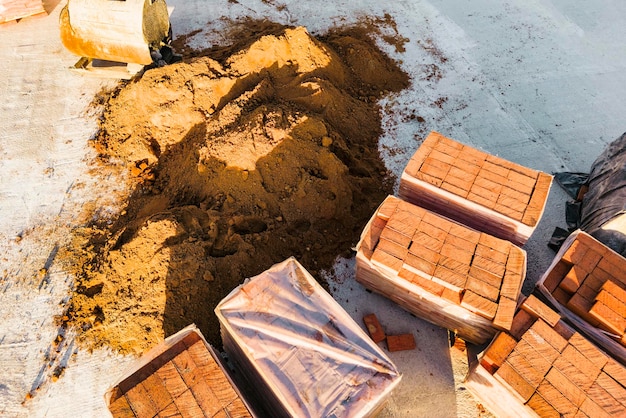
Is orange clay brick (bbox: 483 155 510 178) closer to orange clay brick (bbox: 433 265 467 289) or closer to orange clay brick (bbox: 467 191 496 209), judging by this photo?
orange clay brick (bbox: 467 191 496 209)

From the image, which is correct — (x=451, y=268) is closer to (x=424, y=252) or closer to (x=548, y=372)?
(x=424, y=252)

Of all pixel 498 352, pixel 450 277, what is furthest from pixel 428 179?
pixel 498 352

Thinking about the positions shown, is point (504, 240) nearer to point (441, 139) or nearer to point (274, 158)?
point (441, 139)

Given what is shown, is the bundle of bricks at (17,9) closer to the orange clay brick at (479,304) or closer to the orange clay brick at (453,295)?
the orange clay brick at (453,295)

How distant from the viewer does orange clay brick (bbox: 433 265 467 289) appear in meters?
4.32

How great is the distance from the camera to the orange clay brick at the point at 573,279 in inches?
178

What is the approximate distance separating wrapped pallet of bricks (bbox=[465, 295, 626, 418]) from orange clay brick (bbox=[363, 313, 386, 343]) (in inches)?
46.2

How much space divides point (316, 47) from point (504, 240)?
176 inches

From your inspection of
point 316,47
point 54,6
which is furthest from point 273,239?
point 54,6

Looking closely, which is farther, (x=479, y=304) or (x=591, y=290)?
(x=591, y=290)

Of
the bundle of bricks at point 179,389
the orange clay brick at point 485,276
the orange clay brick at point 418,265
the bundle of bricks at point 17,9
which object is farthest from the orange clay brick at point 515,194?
the bundle of bricks at point 17,9

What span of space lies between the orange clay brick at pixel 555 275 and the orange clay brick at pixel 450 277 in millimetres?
1161

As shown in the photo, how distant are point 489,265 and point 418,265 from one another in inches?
31.8

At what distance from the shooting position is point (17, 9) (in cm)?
873
